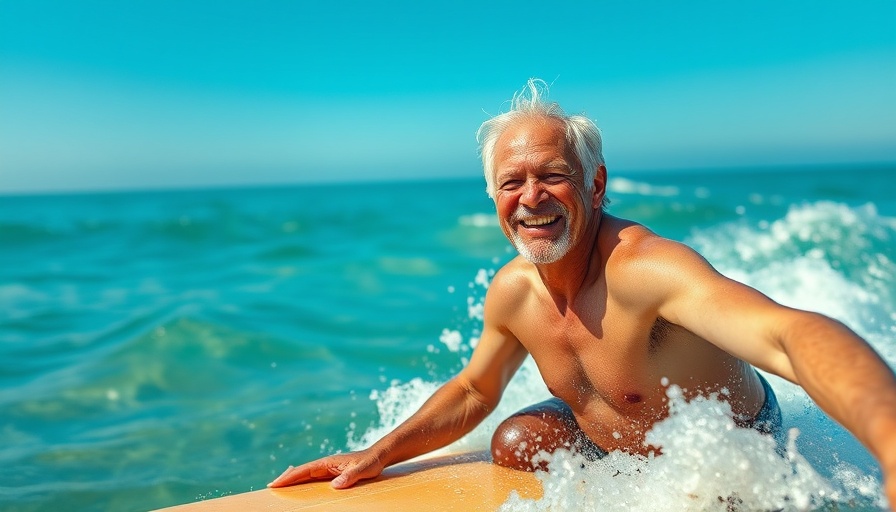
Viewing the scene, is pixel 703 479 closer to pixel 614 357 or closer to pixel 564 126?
pixel 614 357

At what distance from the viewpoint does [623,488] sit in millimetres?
2871

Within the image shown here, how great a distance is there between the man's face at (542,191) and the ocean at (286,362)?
751 millimetres

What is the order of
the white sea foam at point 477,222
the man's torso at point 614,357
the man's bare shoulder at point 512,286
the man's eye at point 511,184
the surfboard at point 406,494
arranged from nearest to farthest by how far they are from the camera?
1. the man's torso at point 614,357
2. the man's eye at point 511,184
3. the surfboard at point 406,494
4. the man's bare shoulder at point 512,286
5. the white sea foam at point 477,222

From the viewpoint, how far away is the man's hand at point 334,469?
3.38 m

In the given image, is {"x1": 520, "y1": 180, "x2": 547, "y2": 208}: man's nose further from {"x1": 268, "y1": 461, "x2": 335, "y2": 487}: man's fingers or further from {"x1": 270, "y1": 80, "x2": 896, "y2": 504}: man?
{"x1": 268, "y1": 461, "x2": 335, "y2": 487}: man's fingers

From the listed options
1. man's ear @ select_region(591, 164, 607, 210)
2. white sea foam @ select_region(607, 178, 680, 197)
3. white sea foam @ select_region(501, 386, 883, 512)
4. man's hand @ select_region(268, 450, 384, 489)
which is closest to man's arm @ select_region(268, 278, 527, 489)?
man's hand @ select_region(268, 450, 384, 489)

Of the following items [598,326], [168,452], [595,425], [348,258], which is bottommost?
[595,425]

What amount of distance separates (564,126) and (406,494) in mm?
1544

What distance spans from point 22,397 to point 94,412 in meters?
0.71

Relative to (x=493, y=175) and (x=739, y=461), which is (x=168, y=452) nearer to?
(x=493, y=175)

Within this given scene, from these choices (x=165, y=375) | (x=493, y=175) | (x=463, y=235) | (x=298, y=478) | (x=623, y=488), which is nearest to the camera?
(x=623, y=488)

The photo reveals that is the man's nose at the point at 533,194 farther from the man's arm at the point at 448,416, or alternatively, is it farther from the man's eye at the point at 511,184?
the man's arm at the point at 448,416

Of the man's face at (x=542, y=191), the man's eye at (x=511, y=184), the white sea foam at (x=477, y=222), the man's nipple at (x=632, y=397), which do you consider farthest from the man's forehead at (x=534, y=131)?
the white sea foam at (x=477, y=222)

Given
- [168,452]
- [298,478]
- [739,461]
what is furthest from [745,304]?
[168,452]
